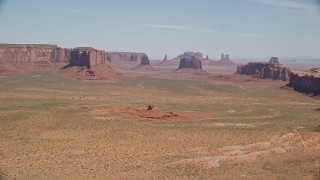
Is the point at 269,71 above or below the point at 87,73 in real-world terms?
above

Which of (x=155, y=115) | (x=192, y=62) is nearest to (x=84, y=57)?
(x=192, y=62)

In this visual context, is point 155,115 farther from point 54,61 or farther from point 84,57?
point 54,61

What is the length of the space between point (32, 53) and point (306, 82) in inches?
3407

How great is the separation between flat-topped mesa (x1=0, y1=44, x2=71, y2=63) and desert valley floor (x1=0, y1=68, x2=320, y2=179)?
63.6m

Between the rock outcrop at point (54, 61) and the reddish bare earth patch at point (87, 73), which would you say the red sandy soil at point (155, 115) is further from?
the rock outcrop at point (54, 61)

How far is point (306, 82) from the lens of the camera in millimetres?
92188

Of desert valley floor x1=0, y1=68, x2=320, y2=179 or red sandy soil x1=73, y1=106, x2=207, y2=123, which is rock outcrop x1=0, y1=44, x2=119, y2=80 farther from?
red sandy soil x1=73, y1=106, x2=207, y2=123

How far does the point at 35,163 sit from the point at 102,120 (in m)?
19.2

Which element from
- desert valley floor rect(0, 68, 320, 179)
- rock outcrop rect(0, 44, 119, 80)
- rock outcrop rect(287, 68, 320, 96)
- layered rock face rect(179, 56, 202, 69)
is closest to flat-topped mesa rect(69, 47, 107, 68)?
rock outcrop rect(0, 44, 119, 80)

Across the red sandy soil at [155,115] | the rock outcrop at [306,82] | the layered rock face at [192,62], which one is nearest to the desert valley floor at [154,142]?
the red sandy soil at [155,115]

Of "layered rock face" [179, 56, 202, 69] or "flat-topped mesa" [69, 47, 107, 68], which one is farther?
"layered rock face" [179, 56, 202, 69]

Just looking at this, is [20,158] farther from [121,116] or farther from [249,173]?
[121,116]

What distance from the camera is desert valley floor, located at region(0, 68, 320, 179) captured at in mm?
28969

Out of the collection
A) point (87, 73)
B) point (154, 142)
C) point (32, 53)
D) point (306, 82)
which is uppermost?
point (32, 53)
